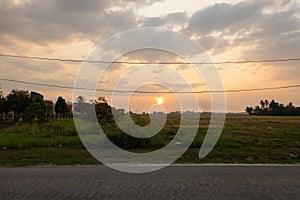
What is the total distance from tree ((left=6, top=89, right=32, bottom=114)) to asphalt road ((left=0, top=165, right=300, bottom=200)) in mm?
38032

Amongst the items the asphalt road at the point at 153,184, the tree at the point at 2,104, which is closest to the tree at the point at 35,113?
the tree at the point at 2,104

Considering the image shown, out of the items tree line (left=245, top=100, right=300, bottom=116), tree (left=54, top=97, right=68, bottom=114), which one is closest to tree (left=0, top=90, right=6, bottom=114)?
tree (left=54, top=97, right=68, bottom=114)

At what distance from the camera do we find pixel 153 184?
21.8 feet

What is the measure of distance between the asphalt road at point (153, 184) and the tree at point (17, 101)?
3803 cm

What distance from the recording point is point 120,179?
7.23 meters

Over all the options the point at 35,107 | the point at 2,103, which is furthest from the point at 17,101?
the point at 35,107

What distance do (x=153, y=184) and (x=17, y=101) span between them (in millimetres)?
42300

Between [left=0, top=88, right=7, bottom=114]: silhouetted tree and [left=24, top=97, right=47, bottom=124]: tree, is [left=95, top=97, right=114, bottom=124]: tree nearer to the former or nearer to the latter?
[left=24, top=97, right=47, bottom=124]: tree

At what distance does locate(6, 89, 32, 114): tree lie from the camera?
143ft

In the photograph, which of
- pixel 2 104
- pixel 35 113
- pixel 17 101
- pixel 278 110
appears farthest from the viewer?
pixel 278 110

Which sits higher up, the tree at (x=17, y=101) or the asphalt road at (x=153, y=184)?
the tree at (x=17, y=101)

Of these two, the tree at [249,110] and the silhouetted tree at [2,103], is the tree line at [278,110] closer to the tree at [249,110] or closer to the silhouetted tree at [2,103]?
the tree at [249,110]

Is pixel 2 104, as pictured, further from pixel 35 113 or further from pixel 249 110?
pixel 249 110

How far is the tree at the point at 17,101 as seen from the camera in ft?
143
